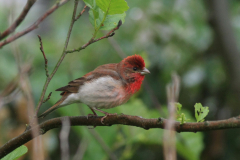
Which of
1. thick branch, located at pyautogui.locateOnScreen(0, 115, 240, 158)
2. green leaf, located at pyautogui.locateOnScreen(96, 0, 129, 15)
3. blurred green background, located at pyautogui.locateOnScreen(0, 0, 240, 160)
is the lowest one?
thick branch, located at pyautogui.locateOnScreen(0, 115, 240, 158)

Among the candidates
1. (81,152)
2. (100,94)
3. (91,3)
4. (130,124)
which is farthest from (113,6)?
(100,94)

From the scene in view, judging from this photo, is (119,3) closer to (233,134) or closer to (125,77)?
(125,77)

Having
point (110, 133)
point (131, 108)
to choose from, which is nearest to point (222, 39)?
point (131, 108)

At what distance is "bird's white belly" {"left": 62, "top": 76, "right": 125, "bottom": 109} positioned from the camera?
346cm

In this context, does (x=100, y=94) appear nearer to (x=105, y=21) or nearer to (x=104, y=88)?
(x=104, y=88)

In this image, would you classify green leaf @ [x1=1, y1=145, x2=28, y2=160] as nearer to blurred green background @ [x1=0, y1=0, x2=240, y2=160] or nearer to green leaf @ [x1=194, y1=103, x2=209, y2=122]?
green leaf @ [x1=194, y1=103, x2=209, y2=122]

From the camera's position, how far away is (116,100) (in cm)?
345

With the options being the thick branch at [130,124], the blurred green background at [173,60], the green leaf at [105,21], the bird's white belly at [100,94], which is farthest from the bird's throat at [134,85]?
the green leaf at [105,21]

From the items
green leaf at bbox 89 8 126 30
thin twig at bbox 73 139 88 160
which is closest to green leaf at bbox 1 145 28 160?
thin twig at bbox 73 139 88 160

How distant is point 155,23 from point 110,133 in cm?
228

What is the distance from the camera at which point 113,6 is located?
2195mm

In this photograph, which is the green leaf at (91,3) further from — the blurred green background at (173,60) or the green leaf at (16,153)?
the blurred green background at (173,60)

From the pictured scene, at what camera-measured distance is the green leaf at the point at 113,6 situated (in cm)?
216

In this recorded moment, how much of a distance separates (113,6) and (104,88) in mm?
1461
